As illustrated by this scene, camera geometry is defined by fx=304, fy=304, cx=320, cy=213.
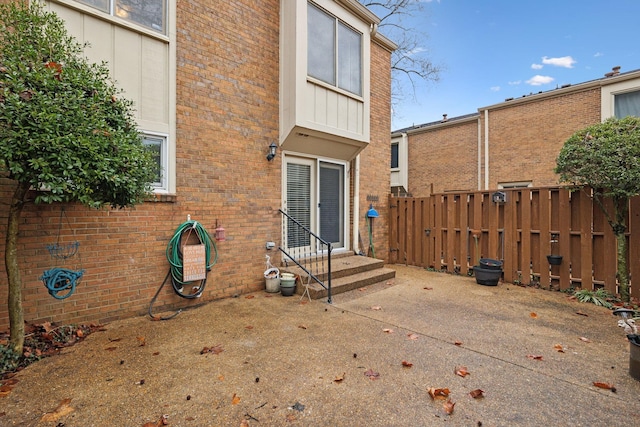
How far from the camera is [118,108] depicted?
11.2ft

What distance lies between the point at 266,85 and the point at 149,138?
248 centimetres

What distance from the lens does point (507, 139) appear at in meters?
13.4

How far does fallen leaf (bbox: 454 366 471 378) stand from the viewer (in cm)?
283

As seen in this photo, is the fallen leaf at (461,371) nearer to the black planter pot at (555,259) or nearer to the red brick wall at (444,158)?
the black planter pot at (555,259)

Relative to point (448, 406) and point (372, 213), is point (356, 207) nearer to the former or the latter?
point (372, 213)

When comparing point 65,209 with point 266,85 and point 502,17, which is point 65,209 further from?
point 502,17

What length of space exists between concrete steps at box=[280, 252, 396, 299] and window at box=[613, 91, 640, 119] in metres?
10.9

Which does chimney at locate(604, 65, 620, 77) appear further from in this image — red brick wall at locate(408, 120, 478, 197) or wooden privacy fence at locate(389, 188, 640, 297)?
wooden privacy fence at locate(389, 188, 640, 297)

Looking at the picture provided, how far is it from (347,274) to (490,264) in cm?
303

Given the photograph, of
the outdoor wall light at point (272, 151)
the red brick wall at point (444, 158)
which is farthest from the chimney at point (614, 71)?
the outdoor wall light at point (272, 151)

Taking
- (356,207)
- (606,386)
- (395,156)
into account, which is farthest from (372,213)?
(395,156)

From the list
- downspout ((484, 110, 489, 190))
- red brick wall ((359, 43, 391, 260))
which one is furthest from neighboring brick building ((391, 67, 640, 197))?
red brick wall ((359, 43, 391, 260))

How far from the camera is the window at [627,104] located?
10.4m

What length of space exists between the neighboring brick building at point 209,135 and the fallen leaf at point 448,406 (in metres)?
3.98
